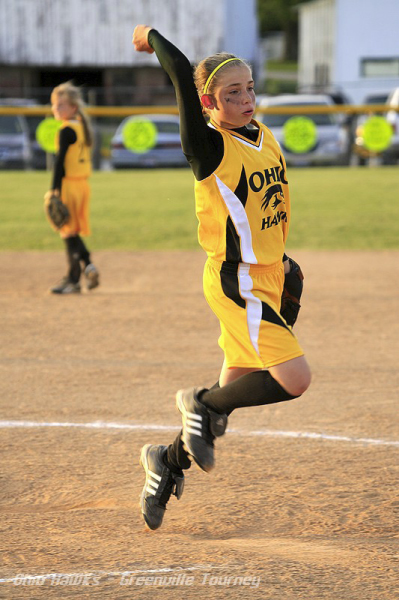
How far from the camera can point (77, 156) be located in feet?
28.4

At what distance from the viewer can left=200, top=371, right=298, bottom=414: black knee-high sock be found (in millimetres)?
3357

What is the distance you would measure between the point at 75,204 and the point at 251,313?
5.60 m

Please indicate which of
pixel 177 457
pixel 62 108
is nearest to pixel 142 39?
pixel 177 457

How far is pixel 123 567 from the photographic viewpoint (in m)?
3.21

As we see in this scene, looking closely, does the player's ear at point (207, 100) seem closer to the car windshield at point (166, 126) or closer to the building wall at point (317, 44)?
the car windshield at point (166, 126)

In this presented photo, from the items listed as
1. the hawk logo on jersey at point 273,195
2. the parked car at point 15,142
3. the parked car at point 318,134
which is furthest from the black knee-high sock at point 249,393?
the parked car at point 15,142

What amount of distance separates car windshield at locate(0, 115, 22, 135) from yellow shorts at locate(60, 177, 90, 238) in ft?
46.1

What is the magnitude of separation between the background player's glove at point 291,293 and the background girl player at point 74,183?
5.09m

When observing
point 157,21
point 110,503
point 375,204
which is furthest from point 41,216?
point 157,21

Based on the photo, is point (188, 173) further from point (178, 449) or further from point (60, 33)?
point (178, 449)

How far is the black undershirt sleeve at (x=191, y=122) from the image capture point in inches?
128

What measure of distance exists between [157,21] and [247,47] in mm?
11902

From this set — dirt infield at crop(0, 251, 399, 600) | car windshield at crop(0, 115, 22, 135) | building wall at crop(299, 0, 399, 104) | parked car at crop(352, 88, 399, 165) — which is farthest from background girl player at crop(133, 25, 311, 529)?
building wall at crop(299, 0, 399, 104)

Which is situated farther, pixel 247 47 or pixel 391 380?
pixel 247 47
